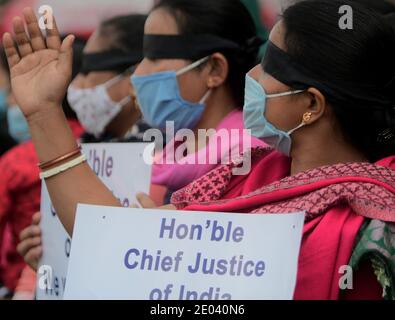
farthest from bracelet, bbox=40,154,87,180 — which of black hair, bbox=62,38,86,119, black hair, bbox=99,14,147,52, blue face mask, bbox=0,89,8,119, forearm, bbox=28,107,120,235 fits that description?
blue face mask, bbox=0,89,8,119

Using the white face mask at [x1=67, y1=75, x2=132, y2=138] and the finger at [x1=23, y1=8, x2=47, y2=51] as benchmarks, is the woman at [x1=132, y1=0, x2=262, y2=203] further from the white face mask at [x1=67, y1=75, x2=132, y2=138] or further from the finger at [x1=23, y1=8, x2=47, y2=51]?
the white face mask at [x1=67, y1=75, x2=132, y2=138]

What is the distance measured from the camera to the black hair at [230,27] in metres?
3.93

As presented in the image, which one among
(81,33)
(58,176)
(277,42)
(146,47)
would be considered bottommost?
(58,176)

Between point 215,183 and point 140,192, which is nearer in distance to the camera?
point 215,183

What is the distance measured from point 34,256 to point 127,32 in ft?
5.15

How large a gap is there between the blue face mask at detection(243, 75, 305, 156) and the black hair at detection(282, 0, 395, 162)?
0.14 meters

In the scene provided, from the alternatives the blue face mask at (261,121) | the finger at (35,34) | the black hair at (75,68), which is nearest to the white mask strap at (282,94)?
the blue face mask at (261,121)

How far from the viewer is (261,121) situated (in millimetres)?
3098

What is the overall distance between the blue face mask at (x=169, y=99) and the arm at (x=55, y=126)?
0.92 m

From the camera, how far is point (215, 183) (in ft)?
10.2

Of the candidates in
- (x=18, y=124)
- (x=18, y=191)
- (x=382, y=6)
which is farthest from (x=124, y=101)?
(x=382, y=6)

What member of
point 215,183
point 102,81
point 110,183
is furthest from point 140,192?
point 102,81

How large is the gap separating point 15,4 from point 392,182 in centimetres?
470
